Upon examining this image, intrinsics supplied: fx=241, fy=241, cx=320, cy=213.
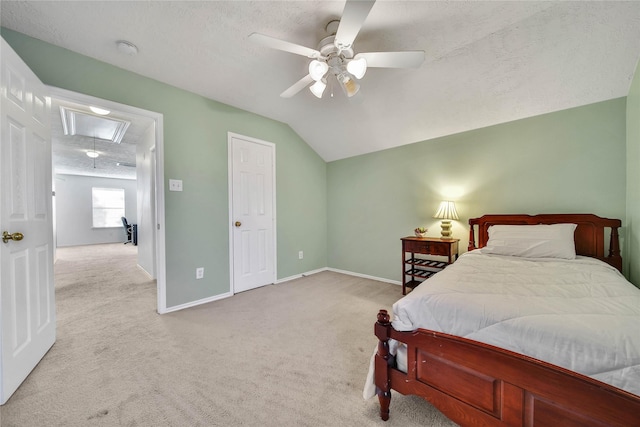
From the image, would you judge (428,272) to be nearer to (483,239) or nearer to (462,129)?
(483,239)

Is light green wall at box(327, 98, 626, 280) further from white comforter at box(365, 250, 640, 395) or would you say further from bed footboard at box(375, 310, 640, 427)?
bed footboard at box(375, 310, 640, 427)

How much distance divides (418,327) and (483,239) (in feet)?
6.85

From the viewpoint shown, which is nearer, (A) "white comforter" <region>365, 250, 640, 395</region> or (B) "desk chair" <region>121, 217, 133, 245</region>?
(A) "white comforter" <region>365, 250, 640, 395</region>

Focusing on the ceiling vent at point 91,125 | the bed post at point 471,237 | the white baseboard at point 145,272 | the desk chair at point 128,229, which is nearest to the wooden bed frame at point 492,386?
the bed post at point 471,237

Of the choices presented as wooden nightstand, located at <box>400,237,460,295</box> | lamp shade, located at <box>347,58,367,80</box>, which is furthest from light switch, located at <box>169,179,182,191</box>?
wooden nightstand, located at <box>400,237,460,295</box>

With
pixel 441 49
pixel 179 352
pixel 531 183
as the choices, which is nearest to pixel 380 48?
pixel 441 49

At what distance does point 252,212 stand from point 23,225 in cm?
206

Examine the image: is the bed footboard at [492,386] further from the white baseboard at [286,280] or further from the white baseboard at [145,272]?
the white baseboard at [145,272]

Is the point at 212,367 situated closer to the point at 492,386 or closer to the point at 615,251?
the point at 492,386

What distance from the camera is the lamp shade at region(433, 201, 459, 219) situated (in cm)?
291

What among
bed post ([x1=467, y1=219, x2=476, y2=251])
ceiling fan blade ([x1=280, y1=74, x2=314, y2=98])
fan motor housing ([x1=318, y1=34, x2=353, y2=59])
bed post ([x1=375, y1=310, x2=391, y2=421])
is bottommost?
bed post ([x1=375, y1=310, x2=391, y2=421])

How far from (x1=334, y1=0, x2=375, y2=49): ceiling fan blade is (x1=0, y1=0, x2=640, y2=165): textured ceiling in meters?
0.34

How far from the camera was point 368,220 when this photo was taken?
12.8 ft

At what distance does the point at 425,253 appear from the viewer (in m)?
2.88
